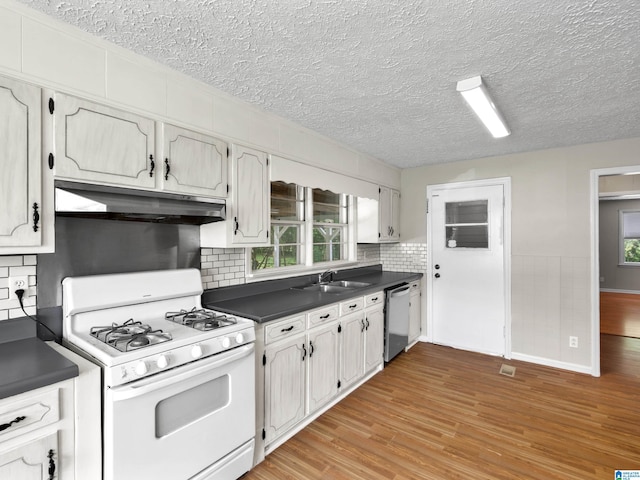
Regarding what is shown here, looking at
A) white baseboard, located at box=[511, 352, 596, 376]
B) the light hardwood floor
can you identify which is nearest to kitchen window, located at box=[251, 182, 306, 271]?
the light hardwood floor

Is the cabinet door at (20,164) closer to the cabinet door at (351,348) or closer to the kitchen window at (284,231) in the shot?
the kitchen window at (284,231)

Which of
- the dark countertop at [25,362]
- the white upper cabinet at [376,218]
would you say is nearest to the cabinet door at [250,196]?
the dark countertop at [25,362]

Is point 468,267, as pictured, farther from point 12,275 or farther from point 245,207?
point 12,275

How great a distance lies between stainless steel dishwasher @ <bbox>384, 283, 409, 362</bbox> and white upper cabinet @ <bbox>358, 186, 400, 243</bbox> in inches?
26.1

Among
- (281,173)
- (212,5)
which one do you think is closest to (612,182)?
(281,173)

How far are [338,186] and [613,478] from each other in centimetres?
282

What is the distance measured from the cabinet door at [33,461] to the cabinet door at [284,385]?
108 centimetres

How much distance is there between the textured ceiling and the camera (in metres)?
1.43

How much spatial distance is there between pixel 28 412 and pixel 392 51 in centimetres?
219

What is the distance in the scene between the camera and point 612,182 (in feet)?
19.9

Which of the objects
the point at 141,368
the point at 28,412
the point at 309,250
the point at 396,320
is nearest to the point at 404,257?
the point at 396,320

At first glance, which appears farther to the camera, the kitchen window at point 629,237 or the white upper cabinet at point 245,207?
the kitchen window at point 629,237

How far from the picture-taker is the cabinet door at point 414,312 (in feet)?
13.6

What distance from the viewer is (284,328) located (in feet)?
7.36
